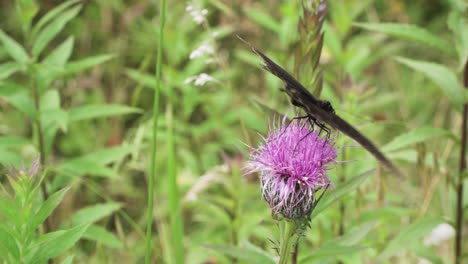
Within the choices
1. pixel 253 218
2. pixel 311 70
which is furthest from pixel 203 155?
pixel 311 70

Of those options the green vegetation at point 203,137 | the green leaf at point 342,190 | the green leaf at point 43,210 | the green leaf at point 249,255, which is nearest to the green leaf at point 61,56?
the green vegetation at point 203,137

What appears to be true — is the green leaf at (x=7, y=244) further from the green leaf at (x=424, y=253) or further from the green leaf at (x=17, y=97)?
the green leaf at (x=424, y=253)

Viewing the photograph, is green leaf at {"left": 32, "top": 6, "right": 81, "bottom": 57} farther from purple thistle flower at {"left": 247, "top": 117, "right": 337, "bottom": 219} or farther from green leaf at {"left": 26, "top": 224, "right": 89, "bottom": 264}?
purple thistle flower at {"left": 247, "top": 117, "right": 337, "bottom": 219}

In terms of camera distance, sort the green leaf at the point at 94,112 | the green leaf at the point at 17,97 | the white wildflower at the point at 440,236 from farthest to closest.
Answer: the white wildflower at the point at 440,236 → the green leaf at the point at 94,112 → the green leaf at the point at 17,97

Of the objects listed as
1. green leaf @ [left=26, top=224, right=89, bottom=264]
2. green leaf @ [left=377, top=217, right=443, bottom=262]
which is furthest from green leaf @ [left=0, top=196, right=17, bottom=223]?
green leaf @ [left=377, top=217, right=443, bottom=262]

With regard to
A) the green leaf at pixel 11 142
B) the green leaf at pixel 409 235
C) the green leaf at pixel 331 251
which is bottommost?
the green leaf at pixel 331 251

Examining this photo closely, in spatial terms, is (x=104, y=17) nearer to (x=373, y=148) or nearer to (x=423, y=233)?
(x=423, y=233)
